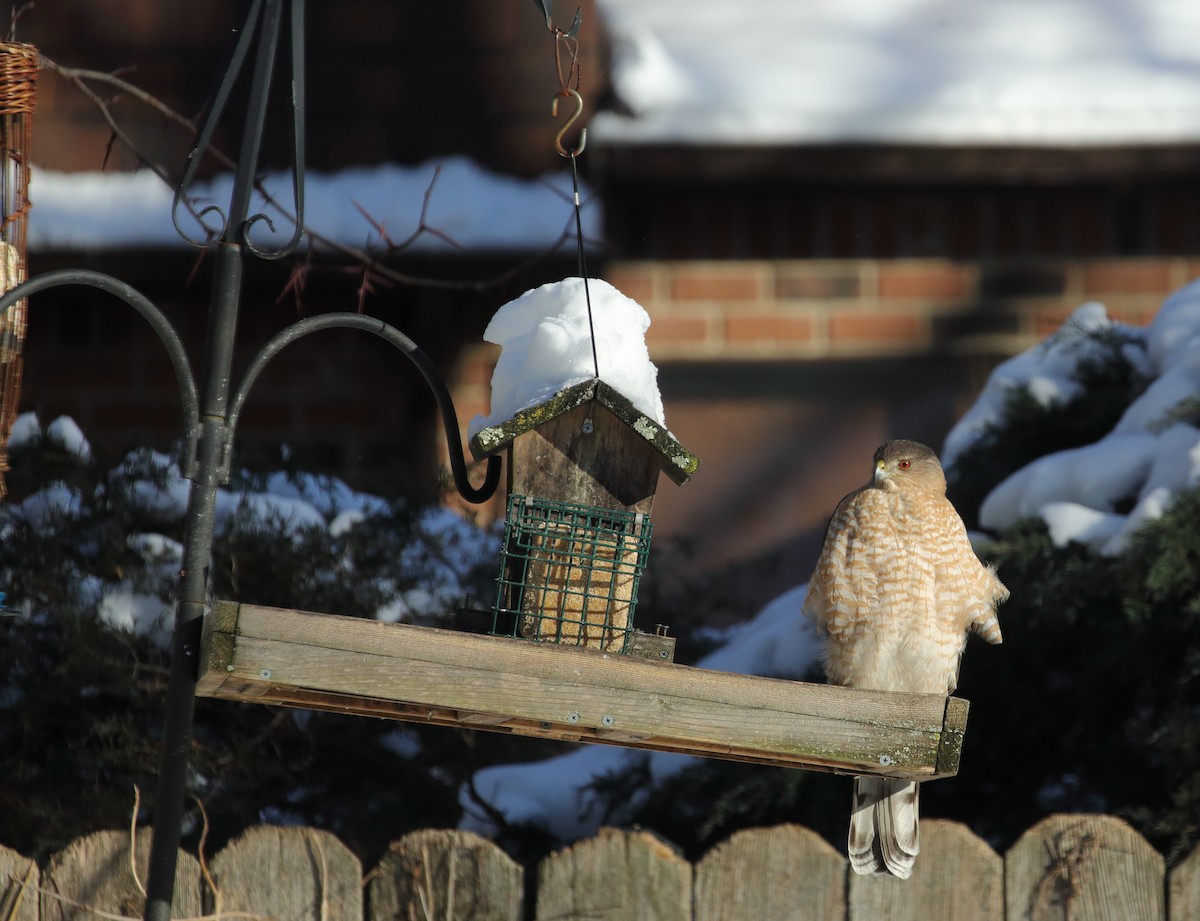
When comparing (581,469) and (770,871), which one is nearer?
(581,469)

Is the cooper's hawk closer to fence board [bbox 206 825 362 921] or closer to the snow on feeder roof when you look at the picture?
the snow on feeder roof

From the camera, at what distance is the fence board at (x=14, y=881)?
3.26 m

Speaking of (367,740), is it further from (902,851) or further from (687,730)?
(687,730)

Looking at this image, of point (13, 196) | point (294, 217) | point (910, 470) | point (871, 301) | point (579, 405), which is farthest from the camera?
point (871, 301)

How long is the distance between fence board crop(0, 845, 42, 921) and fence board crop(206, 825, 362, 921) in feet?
1.22

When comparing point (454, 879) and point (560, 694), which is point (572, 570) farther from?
point (454, 879)

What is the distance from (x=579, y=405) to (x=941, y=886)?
1432mm

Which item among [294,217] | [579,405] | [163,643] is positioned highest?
[294,217]

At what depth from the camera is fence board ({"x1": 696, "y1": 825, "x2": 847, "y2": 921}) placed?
334 cm

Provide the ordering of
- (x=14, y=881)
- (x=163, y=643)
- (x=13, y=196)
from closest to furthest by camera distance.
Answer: (x=13, y=196) < (x=14, y=881) < (x=163, y=643)

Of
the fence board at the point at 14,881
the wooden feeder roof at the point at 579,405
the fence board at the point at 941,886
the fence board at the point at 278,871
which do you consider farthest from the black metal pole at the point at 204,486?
the fence board at the point at 941,886

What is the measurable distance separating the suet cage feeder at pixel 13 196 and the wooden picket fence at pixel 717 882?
37.3 inches

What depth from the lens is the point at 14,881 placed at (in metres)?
3.27

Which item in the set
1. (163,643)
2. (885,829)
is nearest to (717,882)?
(885,829)
